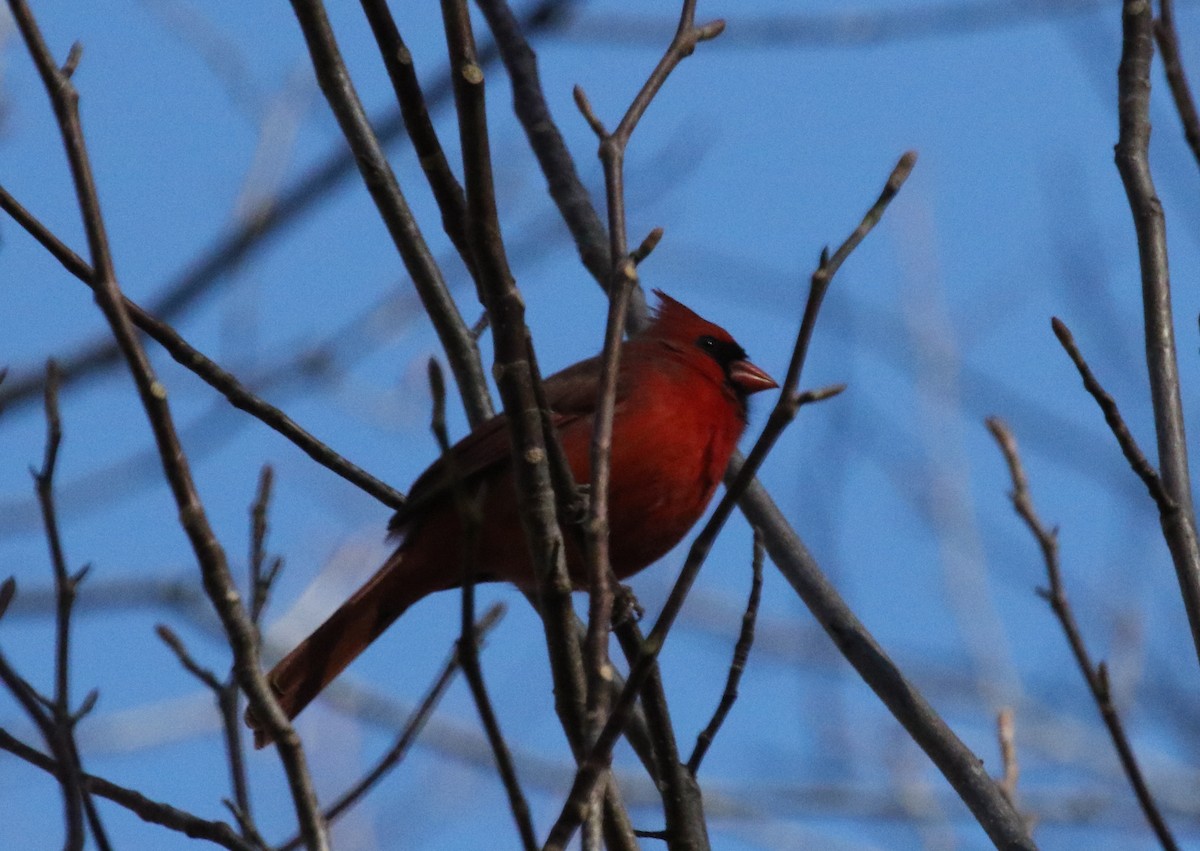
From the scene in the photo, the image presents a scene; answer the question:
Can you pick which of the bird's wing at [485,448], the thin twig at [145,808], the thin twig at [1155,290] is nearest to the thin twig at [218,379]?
the bird's wing at [485,448]

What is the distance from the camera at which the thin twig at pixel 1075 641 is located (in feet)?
6.43

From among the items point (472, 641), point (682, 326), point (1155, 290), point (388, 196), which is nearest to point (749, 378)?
point (682, 326)

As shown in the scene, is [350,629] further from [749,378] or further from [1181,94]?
[1181,94]

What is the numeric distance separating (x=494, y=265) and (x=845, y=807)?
4.77 metres

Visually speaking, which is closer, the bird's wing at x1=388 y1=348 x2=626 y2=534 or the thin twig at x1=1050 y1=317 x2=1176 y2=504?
the thin twig at x1=1050 y1=317 x2=1176 y2=504

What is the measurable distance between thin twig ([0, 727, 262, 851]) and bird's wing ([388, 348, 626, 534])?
1243mm

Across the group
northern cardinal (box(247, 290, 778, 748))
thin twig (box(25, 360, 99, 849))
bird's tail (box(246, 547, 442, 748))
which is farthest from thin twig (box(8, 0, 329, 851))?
bird's tail (box(246, 547, 442, 748))

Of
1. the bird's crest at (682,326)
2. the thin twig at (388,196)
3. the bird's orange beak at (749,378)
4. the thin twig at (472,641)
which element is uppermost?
the bird's crest at (682,326)

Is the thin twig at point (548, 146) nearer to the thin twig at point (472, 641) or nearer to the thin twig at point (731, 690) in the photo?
the thin twig at point (731, 690)

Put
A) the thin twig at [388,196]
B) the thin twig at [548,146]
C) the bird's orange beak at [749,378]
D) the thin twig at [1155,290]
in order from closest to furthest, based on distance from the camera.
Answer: the thin twig at [1155,290], the thin twig at [388,196], the thin twig at [548,146], the bird's orange beak at [749,378]

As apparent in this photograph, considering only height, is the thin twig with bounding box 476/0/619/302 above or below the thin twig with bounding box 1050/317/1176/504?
above

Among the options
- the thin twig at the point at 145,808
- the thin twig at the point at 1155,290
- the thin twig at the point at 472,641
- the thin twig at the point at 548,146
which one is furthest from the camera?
the thin twig at the point at 548,146

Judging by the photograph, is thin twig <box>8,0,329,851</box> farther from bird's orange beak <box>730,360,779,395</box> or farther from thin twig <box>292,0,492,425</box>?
bird's orange beak <box>730,360,779,395</box>

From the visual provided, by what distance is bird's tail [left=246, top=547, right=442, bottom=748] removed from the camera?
3.55 metres
